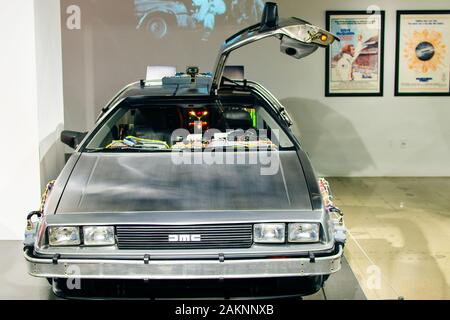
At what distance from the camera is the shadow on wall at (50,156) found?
243 inches

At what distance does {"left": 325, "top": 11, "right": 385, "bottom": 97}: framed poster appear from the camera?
931cm

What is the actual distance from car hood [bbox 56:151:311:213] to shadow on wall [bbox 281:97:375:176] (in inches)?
190

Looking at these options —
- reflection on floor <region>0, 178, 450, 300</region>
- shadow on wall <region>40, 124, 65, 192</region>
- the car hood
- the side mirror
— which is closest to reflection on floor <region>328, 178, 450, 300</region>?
reflection on floor <region>0, 178, 450, 300</region>

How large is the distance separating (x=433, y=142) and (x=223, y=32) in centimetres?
347

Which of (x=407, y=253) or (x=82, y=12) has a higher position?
(x=82, y=12)

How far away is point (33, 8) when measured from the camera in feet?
19.1

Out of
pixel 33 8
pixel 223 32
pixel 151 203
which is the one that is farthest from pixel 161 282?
pixel 223 32

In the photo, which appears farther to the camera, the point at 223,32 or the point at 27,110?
the point at 223,32

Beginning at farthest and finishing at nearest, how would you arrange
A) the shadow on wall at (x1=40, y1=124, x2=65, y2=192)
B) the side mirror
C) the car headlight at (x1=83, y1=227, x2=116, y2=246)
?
the shadow on wall at (x1=40, y1=124, x2=65, y2=192)
the side mirror
the car headlight at (x1=83, y1=227, x2=116, y2=246)

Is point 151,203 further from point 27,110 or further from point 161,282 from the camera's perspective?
point 27,110

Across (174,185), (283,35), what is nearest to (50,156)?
(174,185)

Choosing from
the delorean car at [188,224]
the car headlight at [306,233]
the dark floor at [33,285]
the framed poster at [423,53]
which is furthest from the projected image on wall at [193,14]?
the car headlight at [306,233]

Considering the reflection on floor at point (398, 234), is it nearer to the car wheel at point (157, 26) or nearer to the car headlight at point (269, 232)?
the car headlight at point (269, 232)

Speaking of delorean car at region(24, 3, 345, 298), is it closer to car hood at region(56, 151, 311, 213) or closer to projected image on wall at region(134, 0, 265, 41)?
car hood at region(56, 151, 311, 213)
